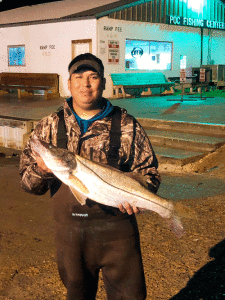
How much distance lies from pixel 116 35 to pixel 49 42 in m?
3.56

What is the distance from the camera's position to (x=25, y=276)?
161 inches

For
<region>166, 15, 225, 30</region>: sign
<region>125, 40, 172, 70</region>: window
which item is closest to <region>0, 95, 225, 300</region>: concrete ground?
<region>125, 40, 172, 70</region>: window

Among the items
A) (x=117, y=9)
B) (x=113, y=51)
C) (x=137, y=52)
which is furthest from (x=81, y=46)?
(x=137, y=52)

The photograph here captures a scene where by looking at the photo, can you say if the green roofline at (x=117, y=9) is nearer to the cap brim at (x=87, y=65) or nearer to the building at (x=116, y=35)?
the building at (x=116, y=35)

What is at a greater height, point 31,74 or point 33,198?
point 31,74

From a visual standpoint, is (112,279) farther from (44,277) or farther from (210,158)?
(210,158)

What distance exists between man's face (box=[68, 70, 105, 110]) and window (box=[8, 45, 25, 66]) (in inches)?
783

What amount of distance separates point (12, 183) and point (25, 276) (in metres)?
3.99

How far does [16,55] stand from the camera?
864 inches

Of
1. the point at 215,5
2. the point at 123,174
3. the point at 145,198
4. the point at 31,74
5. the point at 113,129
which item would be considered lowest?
the point at 145,198

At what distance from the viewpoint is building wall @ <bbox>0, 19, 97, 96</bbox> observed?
18.6 meters

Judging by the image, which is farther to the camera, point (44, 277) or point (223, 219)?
point (223, 219)

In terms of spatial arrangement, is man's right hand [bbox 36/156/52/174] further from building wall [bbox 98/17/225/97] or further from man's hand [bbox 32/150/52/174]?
building wall [bbox 98/17/225/97]

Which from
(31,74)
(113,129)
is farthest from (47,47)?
(113,129)
